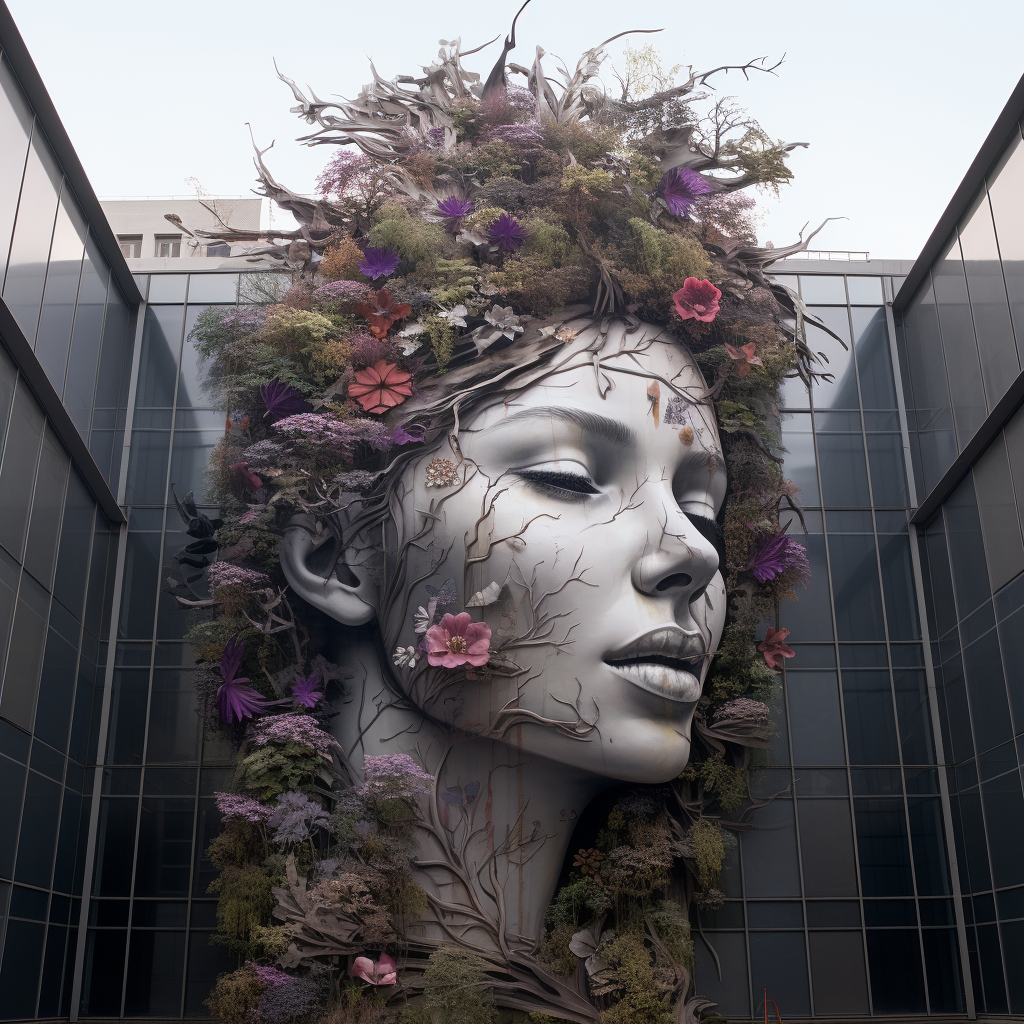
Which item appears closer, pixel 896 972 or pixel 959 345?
pixel 896 972

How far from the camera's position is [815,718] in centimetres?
1989

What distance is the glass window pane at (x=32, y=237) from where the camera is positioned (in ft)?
52.0

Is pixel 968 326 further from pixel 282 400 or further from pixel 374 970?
pixel 374 970

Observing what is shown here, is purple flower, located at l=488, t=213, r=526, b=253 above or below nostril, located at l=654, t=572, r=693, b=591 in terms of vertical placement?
above

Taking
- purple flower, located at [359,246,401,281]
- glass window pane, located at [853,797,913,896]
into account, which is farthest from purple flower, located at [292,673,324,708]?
glass window pane, located at [853,797,913,896]

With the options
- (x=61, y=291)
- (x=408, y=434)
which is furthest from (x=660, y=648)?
(x=61, y=291)

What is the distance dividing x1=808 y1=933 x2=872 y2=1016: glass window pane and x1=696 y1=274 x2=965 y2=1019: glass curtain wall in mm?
21

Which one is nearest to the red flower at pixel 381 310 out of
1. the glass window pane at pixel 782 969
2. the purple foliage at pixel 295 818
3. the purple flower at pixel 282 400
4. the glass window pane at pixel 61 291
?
the purple flower at pixel 282 400

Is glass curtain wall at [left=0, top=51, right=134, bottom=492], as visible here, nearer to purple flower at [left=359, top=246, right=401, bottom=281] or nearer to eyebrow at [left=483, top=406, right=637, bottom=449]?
purple flower at [left=359, top=246, right=401, bottom=281]

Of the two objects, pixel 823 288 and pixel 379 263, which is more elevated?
pixel 823 288

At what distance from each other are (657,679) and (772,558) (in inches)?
142

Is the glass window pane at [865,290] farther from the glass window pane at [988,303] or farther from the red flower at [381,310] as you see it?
the red flower at [381,310]

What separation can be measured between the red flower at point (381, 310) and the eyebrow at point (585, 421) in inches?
94.8

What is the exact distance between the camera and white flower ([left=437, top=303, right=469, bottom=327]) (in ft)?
57.4
